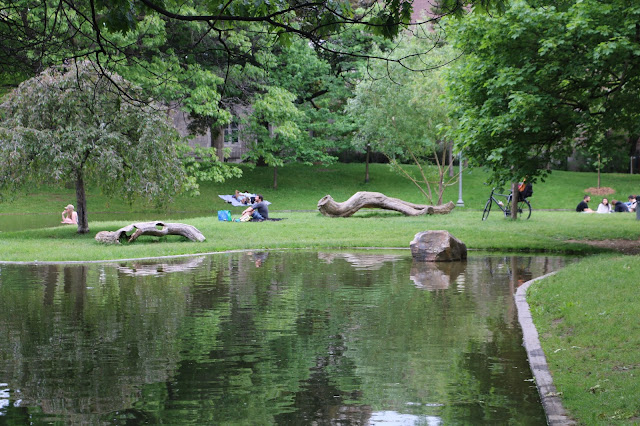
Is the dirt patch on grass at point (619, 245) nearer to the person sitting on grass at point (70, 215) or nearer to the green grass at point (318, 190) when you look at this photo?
the green grass at point (318, 190)

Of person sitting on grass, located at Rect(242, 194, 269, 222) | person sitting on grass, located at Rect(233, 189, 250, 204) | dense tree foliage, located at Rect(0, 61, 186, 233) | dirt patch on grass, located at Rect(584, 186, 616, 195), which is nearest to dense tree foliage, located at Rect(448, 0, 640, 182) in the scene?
dense tree foliage, located at Rect(0, 61, 186, 233)

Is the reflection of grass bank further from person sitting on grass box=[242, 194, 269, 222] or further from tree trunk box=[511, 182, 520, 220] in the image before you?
person sitting on grass box=[242, 194, 269, 222]

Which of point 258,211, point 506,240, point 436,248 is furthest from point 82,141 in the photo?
point 506,240

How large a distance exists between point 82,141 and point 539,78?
12.7m

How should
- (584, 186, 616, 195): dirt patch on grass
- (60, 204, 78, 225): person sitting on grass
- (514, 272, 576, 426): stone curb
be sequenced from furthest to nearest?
(584, 186, 616, 195): dirt patch on grass, (60, 204, 78, 225): person sitting on grass, (514, 272, 576, 426): stone curb

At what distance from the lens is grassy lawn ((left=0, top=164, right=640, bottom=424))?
7034 mm

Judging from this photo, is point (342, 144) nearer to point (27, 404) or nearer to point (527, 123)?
point (527, 123)

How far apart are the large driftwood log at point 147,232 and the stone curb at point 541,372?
11.9m

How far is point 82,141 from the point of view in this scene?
21.3 meters

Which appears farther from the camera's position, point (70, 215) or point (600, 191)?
point (600, 191)

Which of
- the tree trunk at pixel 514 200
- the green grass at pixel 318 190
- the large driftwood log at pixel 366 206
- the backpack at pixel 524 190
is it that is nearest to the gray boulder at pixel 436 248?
the tree trunk at pixel 514 200

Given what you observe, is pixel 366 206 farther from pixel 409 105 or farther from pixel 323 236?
pixel 323 236

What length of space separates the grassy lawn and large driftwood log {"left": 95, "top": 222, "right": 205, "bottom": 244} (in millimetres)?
340

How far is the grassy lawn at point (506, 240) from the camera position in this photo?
703 cm
